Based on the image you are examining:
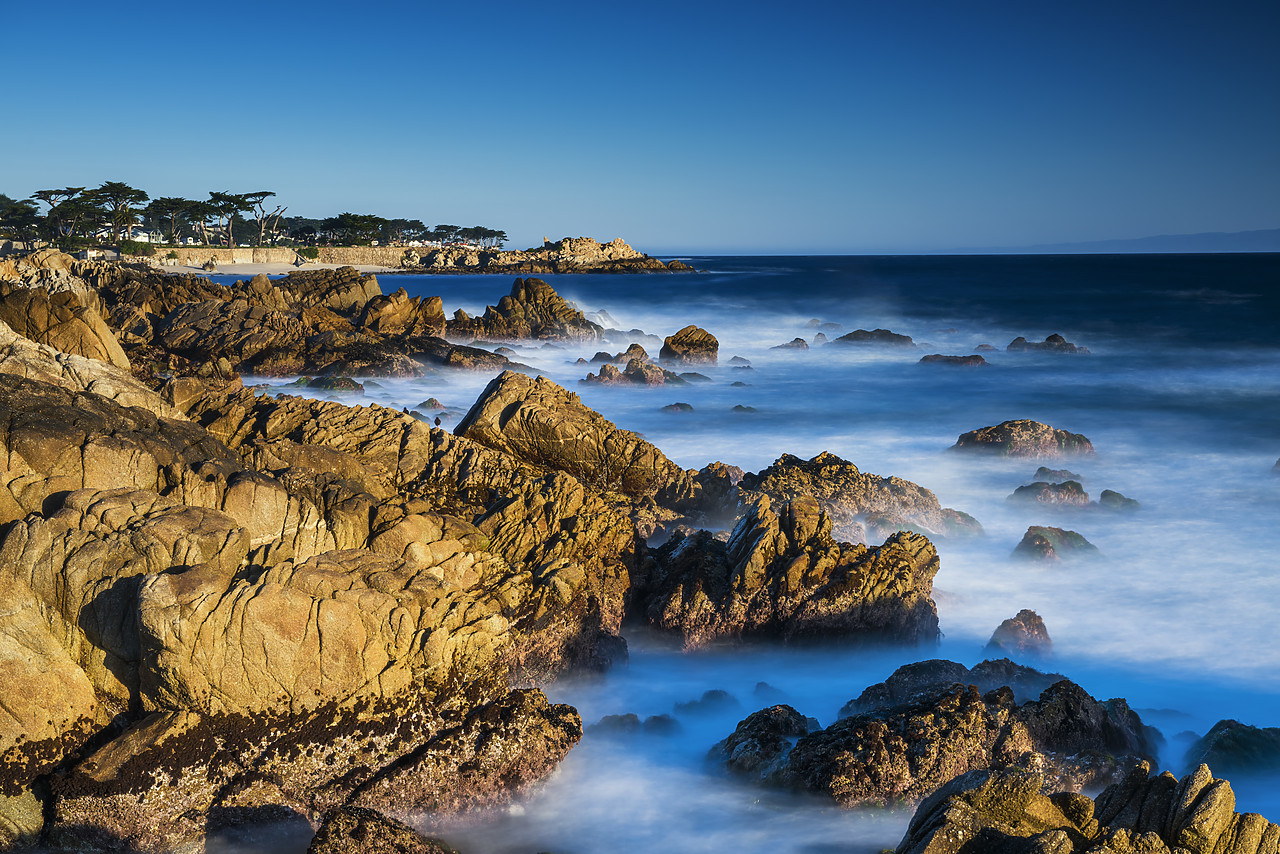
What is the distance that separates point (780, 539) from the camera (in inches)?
351

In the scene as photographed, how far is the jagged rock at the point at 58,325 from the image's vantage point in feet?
40.5

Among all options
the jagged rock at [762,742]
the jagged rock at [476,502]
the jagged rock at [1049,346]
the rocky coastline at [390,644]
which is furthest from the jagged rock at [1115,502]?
the jagged rock at [1049,346]

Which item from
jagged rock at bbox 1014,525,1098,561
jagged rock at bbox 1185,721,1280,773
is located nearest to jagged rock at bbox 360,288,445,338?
jagged rock at bbox 1014,525,1098,561

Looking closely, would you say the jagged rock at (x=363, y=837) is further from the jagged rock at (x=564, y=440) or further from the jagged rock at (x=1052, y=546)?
the jagged rock at (x=1052, y=546)

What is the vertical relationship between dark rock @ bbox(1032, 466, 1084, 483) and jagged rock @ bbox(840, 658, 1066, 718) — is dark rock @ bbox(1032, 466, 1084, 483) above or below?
above

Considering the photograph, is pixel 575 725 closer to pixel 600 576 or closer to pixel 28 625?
pixel 600 576

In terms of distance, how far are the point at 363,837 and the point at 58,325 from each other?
1083 cm

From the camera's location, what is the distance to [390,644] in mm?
6402

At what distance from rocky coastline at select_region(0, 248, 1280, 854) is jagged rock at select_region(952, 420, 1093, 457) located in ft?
27.4

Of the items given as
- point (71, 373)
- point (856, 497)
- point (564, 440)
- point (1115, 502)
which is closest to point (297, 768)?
point (71, 373)

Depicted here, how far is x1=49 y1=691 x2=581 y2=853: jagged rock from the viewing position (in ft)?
18.2

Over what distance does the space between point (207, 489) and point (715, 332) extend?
4113cm

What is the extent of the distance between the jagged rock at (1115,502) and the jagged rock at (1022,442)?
2.51 metres

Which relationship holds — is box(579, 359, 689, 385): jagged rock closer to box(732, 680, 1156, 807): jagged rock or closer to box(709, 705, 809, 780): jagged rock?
box(709, 705, 809, 780): jagged rock
